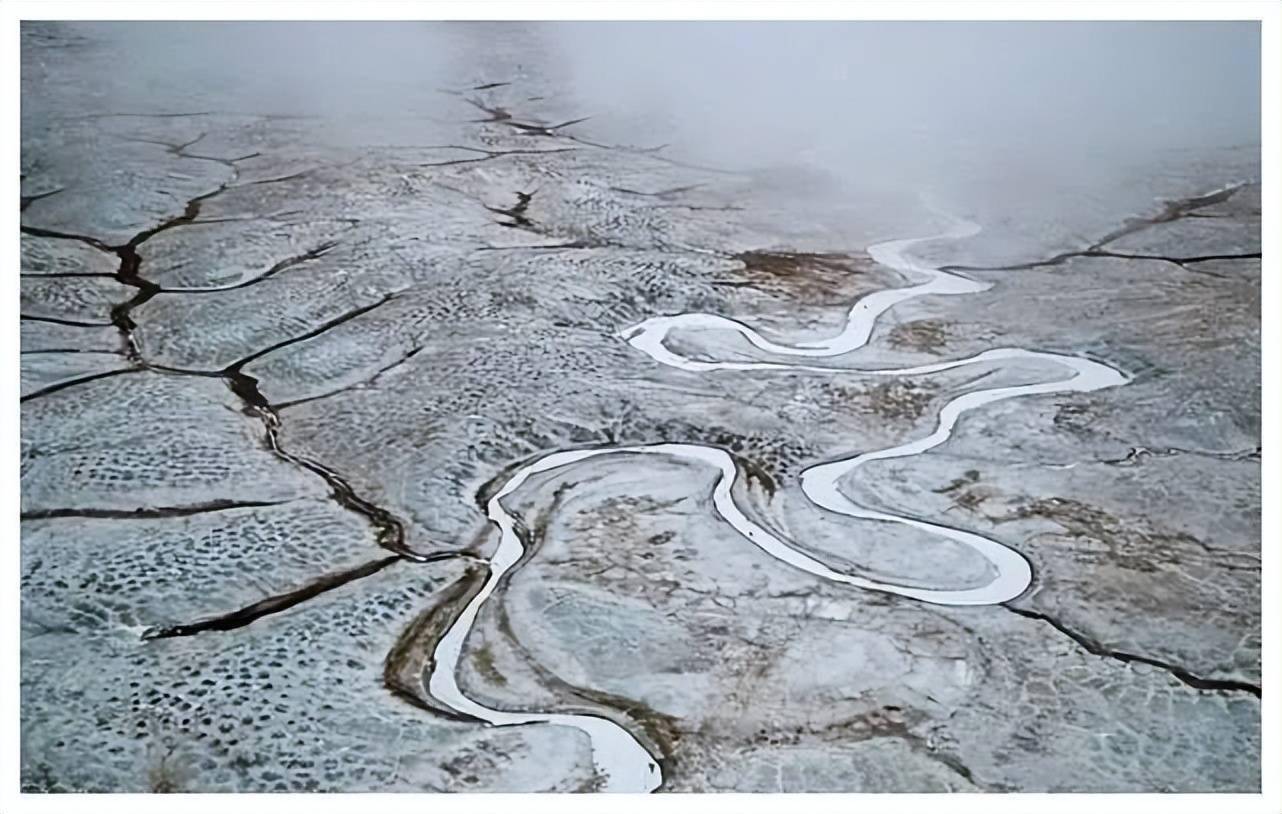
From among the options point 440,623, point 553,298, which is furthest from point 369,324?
point 440,623

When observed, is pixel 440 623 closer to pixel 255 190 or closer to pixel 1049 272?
pixel 1049 272

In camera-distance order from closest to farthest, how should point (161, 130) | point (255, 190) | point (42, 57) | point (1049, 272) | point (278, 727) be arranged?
point (278, 727), point (1049, 272), point (255, 190), point (42, 57), point (161, 130)

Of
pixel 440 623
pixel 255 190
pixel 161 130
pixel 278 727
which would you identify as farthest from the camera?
pixel 161 130
